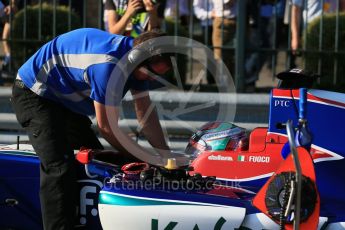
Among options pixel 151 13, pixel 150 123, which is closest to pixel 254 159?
pixel 150 123

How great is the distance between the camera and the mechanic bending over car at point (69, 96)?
445 cm

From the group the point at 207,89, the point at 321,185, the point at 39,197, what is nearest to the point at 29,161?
the point at 39,197

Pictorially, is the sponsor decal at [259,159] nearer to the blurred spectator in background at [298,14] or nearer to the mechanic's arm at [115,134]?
the mechanic's arm at [115,134]

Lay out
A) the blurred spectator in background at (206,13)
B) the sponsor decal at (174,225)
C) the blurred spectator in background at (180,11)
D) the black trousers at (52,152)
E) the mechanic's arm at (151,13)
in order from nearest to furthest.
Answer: the sponsor decal at (174,225) < the black trousers at (52,152) < the mechanic's arm at (151,13) < the blurred spectator in background at (206,13) < the blurred spectator in background at (180,11)

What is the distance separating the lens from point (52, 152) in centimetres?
459

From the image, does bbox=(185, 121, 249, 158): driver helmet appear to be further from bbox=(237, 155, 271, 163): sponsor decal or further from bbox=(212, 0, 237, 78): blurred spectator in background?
bbox=(212, 0, 237, 78): blurred spectator in background

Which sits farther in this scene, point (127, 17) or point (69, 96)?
point (127, 17)

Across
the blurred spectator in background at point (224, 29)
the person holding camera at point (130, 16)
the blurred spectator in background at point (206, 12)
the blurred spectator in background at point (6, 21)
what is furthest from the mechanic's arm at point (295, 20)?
the blurred spectator in background at point (6, 21)

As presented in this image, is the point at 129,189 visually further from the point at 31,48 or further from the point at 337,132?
the point at 31,48

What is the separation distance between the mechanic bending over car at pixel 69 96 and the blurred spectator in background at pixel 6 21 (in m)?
3.25

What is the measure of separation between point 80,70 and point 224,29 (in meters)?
3.79

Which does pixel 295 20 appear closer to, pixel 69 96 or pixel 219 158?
pixel 219 158

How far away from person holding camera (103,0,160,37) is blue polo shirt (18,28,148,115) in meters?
2.71

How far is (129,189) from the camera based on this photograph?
4375 millimetres
